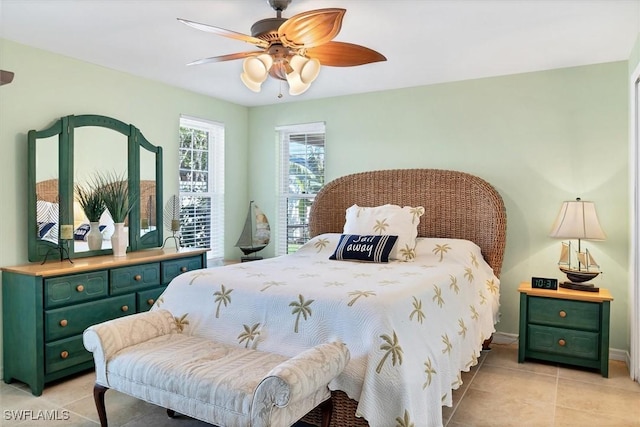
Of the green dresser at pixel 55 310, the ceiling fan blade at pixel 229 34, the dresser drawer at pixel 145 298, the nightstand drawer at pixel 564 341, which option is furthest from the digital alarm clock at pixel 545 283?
the green dresser at pixel 55 310

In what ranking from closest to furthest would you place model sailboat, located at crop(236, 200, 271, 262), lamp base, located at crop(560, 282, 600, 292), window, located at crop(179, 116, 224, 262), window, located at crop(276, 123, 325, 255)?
lamp base, located at crop(560, 282, 600, 292) → window, located at crop(179, 116, 224, 262) → model sailboat, located at crop(236, 200, 271, 262) → window, located at crop(276, 123, 325, 255)

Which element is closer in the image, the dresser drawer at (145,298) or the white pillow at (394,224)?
the dresser drawer at (145,298)

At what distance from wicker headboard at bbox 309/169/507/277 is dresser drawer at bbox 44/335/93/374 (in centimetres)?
236

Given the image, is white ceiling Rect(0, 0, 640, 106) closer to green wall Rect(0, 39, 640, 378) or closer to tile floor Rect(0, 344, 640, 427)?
green wall Rect(0, 39, 640, 378)

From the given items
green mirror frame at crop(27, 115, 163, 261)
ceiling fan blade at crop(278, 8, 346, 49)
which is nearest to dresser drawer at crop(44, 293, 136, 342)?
green mirror frame at crop(27, 115, 163, 261)

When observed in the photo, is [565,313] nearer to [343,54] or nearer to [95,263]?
[343,54]

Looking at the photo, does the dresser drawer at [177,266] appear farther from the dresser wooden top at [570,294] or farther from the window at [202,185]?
the dresser wooden top at [570,294]

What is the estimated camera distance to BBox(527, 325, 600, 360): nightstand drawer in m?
3.27

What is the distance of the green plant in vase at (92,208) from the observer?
354 centimetres

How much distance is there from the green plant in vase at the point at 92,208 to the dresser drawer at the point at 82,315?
21.1 inches

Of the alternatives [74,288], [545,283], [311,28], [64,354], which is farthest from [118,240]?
[545,283]

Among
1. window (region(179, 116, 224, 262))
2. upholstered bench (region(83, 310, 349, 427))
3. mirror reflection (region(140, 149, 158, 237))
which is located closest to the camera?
upholstered bench (region(83, 310, 349, 427))

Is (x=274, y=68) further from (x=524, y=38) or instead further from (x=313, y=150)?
(x=313, y=150)

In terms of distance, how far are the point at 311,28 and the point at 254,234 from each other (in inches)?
118
